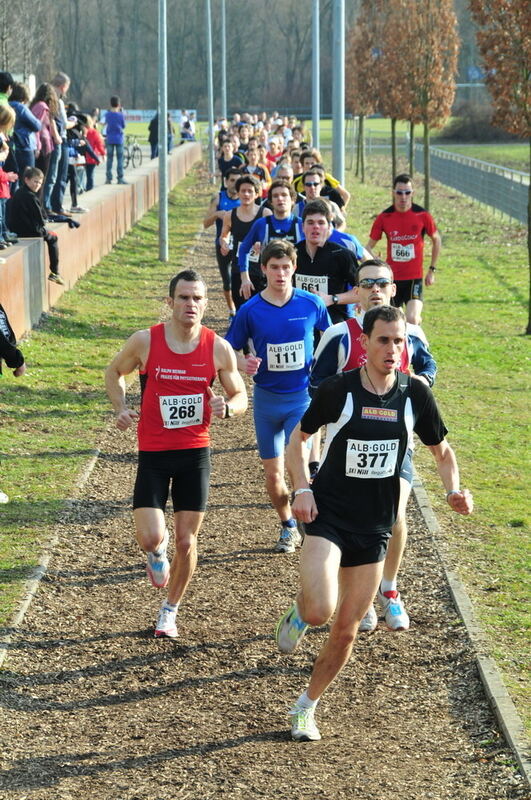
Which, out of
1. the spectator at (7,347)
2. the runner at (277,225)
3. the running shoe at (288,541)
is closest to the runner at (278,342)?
the running shoe at (288,541)

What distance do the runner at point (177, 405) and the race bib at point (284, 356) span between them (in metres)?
1.26

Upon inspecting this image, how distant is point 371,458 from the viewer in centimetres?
596

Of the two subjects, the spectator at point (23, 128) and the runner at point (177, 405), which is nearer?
the runner at point (177, 405)

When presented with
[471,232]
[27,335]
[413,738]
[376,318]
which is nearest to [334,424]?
[376,318]

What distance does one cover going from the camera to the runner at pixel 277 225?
11914 mm

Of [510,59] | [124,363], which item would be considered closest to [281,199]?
[124,363]

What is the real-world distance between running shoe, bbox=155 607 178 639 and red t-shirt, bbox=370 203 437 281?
313 inches

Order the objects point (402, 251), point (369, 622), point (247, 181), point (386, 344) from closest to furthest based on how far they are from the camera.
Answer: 1. point (386, 344)
2. point (369, 622)
3. point (247, 181)
4. point (402, 251)

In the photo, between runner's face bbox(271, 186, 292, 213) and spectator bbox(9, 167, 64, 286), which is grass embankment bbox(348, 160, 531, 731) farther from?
spectator bbox(9, 167, 64, 286)

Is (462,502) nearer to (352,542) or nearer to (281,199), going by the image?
(352,542)

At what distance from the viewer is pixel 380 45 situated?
150 ft

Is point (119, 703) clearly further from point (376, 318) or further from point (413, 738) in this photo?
point (376, 318)

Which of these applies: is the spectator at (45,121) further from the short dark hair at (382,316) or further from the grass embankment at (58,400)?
the short dark hair at (382,316)

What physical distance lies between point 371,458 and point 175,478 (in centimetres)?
177
